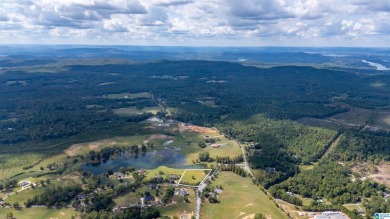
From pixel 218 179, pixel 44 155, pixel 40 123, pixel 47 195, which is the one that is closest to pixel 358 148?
pixel 218 179

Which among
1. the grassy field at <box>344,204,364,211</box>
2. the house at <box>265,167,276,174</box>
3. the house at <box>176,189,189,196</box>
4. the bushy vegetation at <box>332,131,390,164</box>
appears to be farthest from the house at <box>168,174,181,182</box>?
the bushy vegetation at <box>332,131,390,164</box>

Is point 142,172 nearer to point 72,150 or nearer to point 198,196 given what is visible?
point 198,196

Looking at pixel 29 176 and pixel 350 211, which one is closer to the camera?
pixel 350 211

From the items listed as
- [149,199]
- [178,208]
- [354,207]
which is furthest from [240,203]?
[354,207]

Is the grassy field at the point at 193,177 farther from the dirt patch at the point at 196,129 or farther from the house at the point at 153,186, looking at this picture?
the dirt patch at the point at 196,129

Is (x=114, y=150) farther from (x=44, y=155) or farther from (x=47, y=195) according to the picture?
(x=47, y=195)

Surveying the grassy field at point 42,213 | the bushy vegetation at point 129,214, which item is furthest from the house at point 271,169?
the grassy field at point 42,213
